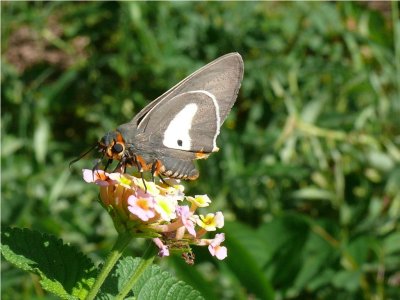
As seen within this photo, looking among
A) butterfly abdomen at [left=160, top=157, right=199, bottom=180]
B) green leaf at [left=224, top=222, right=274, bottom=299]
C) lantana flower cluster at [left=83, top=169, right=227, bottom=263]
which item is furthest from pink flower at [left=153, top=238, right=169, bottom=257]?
green leaf at [left=224, top=222, right=274, bottom=299]

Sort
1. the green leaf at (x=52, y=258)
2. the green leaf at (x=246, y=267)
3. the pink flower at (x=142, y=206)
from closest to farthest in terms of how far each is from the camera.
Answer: the pink flower at (x=142, y=206), the green leaf at (x=52, y=258), the green leaf at (x=246, y=267)

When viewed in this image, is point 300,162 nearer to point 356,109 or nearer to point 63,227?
Answer: point 356,109

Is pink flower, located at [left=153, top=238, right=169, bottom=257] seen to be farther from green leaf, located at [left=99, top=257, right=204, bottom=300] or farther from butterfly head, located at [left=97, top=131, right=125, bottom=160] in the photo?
butterfly head, located at [left=97, top=131, right=125, bottom=160]

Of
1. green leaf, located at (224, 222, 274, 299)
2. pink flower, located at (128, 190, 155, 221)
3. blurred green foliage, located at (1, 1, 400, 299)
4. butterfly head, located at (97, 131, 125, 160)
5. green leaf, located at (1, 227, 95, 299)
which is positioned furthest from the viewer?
blurred green foliage, located at (1, 1, 400, 299)

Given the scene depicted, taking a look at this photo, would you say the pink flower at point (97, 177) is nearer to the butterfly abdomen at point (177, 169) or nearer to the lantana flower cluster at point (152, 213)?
the lantana flower cluster at point (152, 213)

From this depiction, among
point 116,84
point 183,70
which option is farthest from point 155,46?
point 116,84

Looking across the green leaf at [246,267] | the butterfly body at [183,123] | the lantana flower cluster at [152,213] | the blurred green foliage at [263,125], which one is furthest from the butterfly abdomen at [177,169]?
the blurred green foliage at [263,125]
